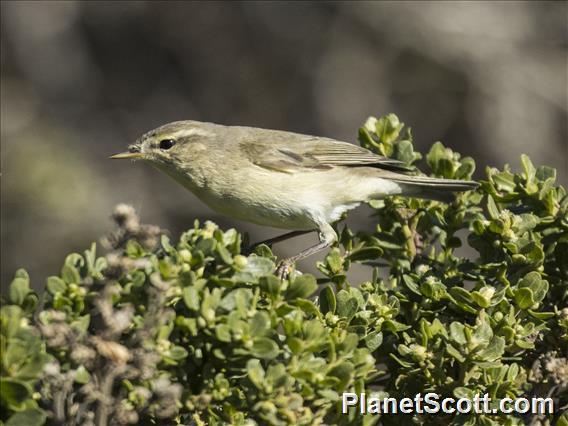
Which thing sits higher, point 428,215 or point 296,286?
point 428,215

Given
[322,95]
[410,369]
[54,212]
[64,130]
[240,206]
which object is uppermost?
[322,95]

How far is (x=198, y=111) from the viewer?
10.1 m

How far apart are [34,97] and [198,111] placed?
6.12 feet

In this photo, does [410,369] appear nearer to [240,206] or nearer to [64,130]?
[240,206]

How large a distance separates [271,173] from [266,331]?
2359mm

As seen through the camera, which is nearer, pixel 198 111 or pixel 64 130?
pixel 64 130

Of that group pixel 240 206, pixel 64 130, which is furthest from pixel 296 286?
pixel 64 130

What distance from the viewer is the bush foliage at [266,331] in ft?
6.91

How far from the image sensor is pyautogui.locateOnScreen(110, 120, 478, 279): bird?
4.37 metres

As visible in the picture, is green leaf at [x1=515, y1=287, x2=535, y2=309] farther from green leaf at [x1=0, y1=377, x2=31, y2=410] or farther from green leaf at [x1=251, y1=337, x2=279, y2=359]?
green leaf at [x1=0, y1=377, x2=31, y2=410]

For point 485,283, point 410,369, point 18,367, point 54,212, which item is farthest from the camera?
point 54,212

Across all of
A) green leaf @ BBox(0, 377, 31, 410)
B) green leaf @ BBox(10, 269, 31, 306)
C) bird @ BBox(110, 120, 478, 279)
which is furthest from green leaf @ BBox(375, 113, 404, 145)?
green leaf @ BBox(0, 377, 31, 410)

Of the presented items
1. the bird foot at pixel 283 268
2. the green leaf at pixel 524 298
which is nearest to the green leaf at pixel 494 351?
the green leaf at pixel 524 298

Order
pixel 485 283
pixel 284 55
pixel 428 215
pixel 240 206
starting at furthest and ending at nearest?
pixel 284 55
pixel 240 206
pixel 428 215
pixel 485 283
